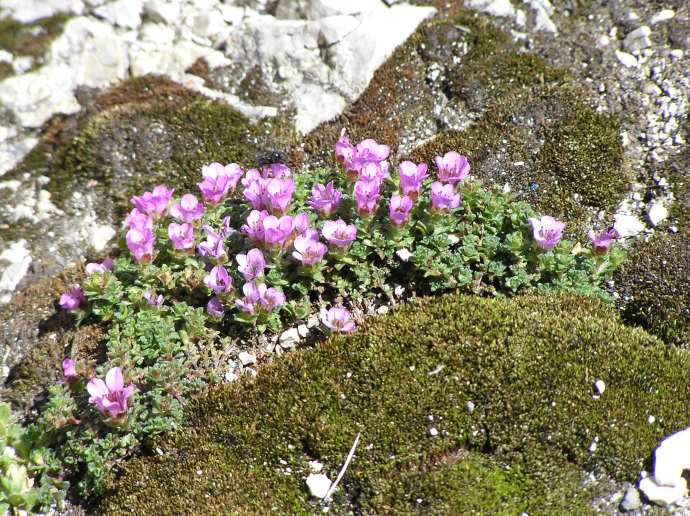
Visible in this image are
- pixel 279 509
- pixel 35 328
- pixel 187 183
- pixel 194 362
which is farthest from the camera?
pixel 187 183

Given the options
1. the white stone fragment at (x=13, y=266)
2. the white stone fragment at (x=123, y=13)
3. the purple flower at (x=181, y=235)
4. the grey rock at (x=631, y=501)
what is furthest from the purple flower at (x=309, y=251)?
the white stone fragment at (x=123, y=13)

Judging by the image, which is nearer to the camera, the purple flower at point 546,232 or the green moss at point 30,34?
the purple flower at point 546,232

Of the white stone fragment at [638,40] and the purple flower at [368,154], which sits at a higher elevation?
the white stone fragment at [638,40]

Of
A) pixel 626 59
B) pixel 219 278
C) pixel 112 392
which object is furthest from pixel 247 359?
pixel 626 59

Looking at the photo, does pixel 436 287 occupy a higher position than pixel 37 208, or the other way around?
pixel 436 287

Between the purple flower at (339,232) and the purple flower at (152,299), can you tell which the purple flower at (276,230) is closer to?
the purple flower at (339,232)

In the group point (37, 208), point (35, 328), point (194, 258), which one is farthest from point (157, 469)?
point (37, 208)

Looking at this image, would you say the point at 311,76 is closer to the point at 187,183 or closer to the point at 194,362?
the point at 187,183
